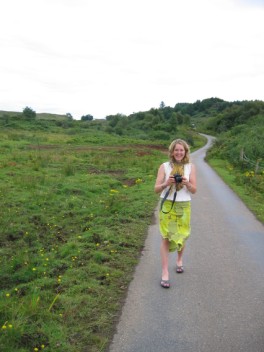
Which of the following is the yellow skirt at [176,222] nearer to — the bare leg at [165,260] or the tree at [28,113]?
the bare leg at [165,260]

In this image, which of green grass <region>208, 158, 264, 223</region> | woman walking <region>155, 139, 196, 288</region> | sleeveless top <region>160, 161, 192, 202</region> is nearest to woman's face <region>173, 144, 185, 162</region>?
woman walking <region>155, 139, 196, 288</region>

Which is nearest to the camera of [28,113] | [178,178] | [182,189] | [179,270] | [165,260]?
[178,178]

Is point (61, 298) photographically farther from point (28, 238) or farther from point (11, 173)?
point (11, 173)

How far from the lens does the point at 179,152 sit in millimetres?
5098

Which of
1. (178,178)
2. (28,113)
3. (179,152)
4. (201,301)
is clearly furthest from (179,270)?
(28,113)

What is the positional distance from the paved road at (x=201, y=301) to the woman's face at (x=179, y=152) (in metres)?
1.91

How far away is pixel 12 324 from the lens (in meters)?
3.89

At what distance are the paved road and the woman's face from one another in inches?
75.2

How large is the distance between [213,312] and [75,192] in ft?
26.7

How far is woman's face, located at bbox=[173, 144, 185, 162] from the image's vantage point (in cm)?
510

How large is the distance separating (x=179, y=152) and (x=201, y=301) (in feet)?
6.80

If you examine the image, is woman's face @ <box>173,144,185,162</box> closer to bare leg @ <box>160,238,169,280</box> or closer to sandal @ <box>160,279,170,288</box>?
bare leg @ <box>160,238,169,280</box>

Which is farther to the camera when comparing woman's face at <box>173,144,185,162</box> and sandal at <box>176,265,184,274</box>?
sandal at <box>176,265,184,274</box>

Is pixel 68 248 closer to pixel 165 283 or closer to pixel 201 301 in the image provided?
pixel 165 283
